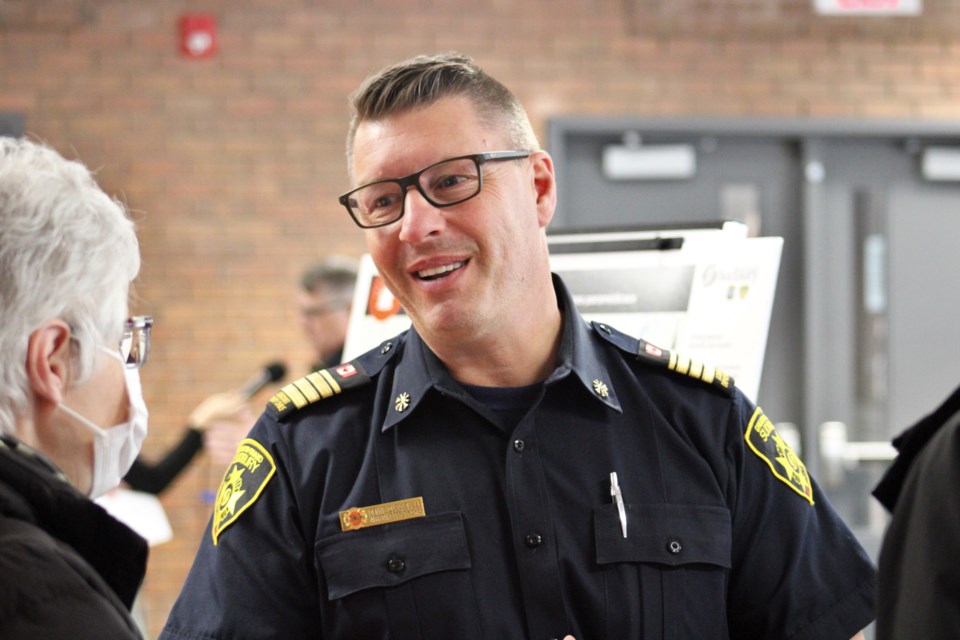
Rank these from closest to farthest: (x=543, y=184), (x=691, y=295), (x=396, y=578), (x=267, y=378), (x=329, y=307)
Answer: (x=396, y=578)
(x=543, y=184)
(x=691, y=295)
(x=329, y=307)
(x=267, y=378)

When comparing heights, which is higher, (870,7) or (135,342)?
(870,7)

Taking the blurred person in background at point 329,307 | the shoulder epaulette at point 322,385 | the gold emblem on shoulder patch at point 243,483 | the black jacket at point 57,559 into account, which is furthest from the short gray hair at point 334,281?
the black jacket at point 57,559

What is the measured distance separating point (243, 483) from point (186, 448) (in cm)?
286

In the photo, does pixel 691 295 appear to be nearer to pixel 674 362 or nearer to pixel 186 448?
pixel 674 362

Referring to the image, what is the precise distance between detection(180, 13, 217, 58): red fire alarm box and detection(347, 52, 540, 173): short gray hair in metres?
3.55

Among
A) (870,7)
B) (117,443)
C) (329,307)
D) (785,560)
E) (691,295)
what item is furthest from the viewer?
(870,7)

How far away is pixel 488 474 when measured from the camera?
68.0 inches

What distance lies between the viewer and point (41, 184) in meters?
1.39

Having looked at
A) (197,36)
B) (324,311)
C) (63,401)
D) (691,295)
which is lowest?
(324,311)

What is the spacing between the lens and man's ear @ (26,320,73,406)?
1.37m

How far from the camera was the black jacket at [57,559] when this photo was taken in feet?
3.69

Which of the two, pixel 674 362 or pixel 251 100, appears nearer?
pixel 674 362

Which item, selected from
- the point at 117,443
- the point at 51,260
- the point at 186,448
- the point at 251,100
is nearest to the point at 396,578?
the point at 117,443

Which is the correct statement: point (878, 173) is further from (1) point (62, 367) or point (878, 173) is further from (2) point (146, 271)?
(1) point (62, 367)
